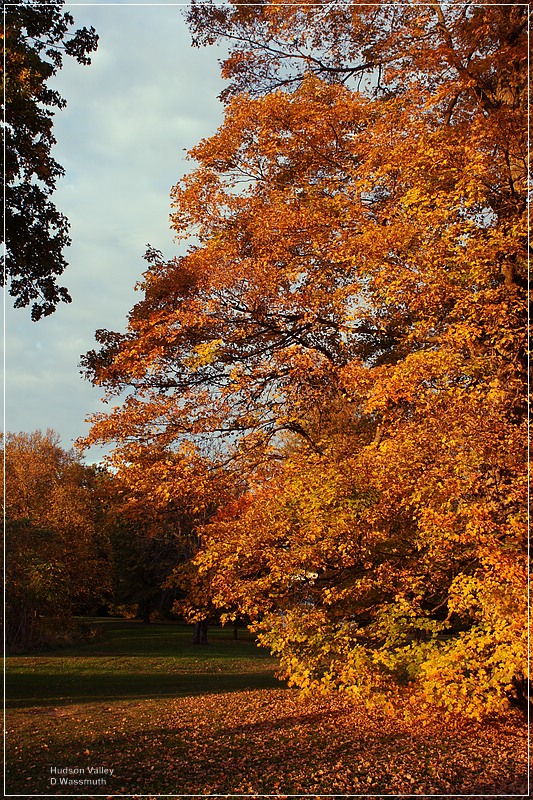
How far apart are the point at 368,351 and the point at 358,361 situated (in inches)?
82.5

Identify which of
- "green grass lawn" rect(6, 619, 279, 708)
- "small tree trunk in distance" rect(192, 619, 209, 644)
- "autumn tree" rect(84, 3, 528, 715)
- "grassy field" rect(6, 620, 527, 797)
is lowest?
"small tree trunk in distance" rect(192, 619, 209, 644)

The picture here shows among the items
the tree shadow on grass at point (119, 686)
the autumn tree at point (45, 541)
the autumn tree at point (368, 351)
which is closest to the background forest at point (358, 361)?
the autumn tree at point (368, 351)

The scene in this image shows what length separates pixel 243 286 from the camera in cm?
1209

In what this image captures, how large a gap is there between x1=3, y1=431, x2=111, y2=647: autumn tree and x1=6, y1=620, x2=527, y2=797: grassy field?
610 cm

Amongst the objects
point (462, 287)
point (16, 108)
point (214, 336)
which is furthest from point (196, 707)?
point (16, 108)

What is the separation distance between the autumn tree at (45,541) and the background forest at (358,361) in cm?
1229

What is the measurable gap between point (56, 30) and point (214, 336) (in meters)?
5.61

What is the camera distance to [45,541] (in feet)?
84.8

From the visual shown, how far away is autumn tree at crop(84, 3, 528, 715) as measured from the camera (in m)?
9.44

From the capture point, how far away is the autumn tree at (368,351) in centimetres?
944

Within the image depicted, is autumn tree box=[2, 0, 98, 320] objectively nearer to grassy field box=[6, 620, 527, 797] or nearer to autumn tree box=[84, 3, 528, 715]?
autumn tree box=[84, 3, 528, 715]

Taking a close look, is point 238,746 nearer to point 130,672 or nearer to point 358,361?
point 358,361

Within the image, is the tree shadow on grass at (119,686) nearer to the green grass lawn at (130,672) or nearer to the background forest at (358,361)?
the green grass lawn at (130,672)

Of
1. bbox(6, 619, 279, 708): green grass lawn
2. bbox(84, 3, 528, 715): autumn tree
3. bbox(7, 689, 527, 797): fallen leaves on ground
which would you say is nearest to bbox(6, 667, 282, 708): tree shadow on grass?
bbox(6, 619, 279, 708): green grass lawn
